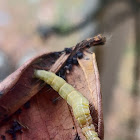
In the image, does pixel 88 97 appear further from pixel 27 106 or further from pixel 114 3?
pixel 114 3

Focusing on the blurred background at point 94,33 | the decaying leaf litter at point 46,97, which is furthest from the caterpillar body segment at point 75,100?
the blurred background at point 94,33

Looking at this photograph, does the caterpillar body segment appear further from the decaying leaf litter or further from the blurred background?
the blurred background

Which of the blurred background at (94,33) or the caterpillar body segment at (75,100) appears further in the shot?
the blurred background at (94,33)

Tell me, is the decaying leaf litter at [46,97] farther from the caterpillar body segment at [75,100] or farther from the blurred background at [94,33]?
the blurred background at [94,33]

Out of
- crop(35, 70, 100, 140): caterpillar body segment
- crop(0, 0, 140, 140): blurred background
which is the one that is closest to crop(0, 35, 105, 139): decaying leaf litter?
crop(35, 70, 100, 140): caterpillar body segment

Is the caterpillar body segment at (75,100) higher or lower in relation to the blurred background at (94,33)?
lower
